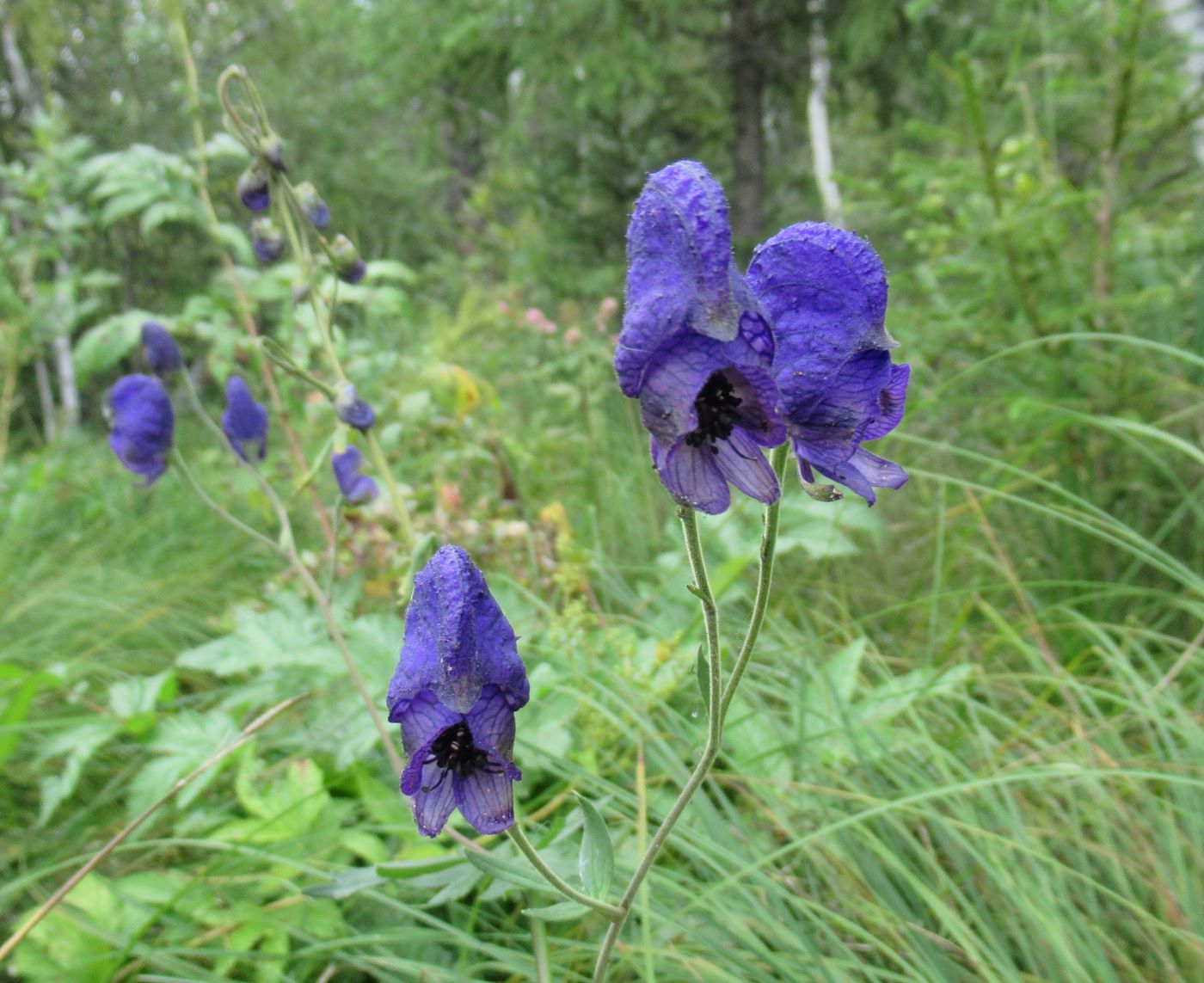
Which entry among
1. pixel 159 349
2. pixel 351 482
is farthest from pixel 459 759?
pixel 159 349

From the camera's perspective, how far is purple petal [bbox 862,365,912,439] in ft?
2.90

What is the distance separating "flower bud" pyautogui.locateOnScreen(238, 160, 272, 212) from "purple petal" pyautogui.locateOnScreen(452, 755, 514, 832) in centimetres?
123

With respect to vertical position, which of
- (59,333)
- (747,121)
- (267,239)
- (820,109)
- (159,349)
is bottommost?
(159,349)

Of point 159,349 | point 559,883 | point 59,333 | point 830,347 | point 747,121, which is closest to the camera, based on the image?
point 830,347

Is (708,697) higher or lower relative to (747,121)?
lower

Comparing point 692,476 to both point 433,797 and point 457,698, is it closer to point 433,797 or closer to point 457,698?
point 457,698

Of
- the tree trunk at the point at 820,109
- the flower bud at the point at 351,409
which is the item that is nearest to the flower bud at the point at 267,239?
the flower bud at the point at 351,409

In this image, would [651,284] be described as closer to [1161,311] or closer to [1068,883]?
[1068,883]

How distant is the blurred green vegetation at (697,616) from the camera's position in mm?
1488

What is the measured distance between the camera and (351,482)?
1771mm

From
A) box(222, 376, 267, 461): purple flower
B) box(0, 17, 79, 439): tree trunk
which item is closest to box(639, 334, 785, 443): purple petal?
box(222, 376, 267, 461): purple flower

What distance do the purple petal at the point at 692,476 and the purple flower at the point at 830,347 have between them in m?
0.09

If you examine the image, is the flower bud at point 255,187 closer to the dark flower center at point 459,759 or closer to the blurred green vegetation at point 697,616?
the blurred green vegetation at point 697,616

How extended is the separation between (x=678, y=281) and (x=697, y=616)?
1.46 metres
